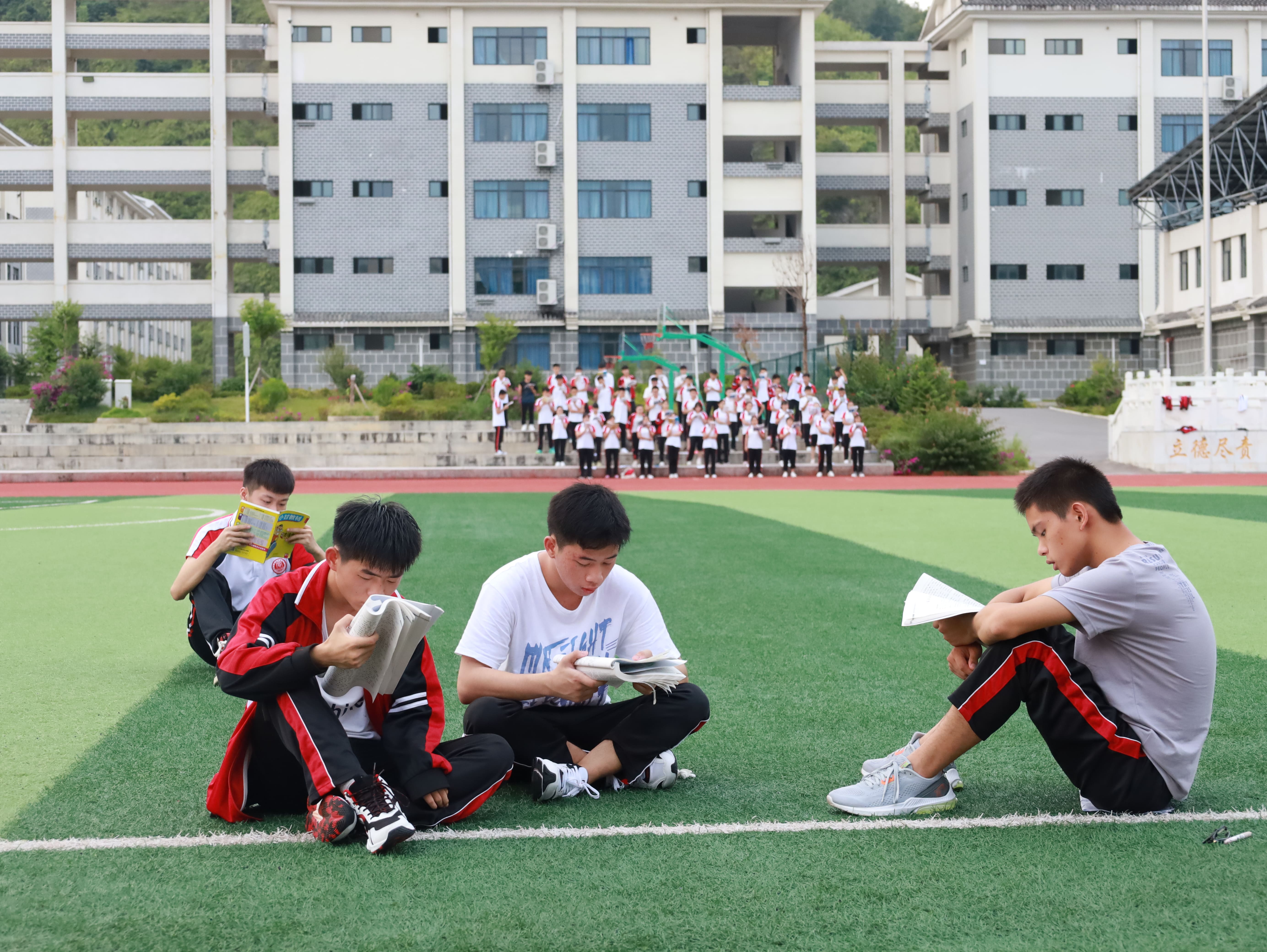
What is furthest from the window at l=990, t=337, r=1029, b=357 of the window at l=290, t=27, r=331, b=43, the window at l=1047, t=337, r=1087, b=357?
the window at l=290, t=27, r=331, b=43

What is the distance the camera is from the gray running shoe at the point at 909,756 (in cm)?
414

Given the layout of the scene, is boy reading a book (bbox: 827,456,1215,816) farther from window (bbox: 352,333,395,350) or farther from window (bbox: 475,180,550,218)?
window (bbox: 352,333,395,350)

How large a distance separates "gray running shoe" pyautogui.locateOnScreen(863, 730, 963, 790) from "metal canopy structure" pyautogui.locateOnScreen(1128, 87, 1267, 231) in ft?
129

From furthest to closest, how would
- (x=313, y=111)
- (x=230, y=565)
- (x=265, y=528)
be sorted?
(x=313, y=111), (x=230, y=565), (x=265, y=528)

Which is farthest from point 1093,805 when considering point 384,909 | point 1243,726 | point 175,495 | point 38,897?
point 175,495

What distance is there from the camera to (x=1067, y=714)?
3836 millimetres

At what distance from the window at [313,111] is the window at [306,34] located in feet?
7.20

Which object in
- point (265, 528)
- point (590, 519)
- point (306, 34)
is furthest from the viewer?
point (306, 34)

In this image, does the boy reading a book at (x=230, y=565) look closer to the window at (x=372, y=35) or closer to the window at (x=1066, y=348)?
the window at (x=372, y=35)

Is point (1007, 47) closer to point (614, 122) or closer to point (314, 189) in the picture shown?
point (614, 122)

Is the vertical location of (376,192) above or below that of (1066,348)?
above

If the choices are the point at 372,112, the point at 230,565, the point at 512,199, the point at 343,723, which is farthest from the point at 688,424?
the point at 372,112

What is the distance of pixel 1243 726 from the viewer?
5.15 metres

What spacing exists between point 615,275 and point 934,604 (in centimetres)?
4257
